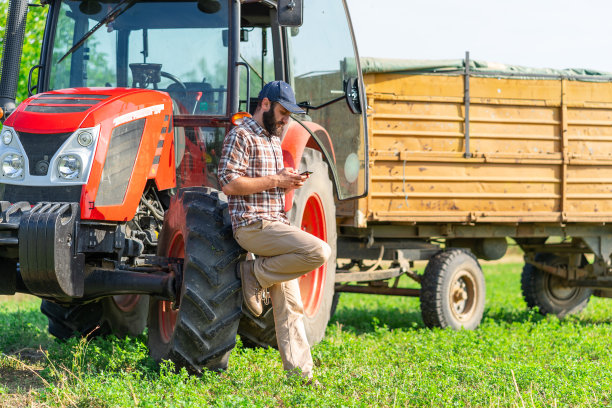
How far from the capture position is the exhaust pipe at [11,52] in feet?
19.3

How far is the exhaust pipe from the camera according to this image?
589cm

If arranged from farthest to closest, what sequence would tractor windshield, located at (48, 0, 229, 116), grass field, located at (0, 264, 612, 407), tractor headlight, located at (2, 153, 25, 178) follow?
1. tractor windshield, located at (48, 0, 229, 116)
2. tractor headlight, located at (2, 153, 25, 178)
3. grass field, located at (0, 264, 612, 407)

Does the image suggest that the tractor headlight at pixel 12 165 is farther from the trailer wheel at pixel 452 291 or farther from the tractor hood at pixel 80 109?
the trailer wheel at pixel 452 291

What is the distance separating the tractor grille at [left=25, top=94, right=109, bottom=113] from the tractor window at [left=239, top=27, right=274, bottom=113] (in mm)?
1352

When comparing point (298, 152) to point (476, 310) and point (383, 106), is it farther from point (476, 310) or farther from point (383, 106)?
point (476, 310)

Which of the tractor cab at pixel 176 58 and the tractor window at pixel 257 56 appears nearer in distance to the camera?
the tractor cab at pixel 176 58

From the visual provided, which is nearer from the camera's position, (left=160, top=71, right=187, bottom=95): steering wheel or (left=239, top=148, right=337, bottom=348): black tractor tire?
(left=239, top=148, right=337, bottom=348): black tractor tire

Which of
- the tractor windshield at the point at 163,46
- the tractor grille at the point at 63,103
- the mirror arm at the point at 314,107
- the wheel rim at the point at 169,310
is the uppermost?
the tractor windshield at the point at 163,46

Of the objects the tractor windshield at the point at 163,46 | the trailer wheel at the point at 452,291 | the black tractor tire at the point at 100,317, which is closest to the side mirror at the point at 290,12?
the tractor windshield at the point at 163,46

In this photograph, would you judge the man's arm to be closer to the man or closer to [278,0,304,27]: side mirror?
the man

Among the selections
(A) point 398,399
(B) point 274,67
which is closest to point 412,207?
(B) point 274,67

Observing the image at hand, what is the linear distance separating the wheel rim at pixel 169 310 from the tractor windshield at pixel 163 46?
1071 millimetres

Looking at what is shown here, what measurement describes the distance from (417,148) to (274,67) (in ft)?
8.24

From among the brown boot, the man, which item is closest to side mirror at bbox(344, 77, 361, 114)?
the man
